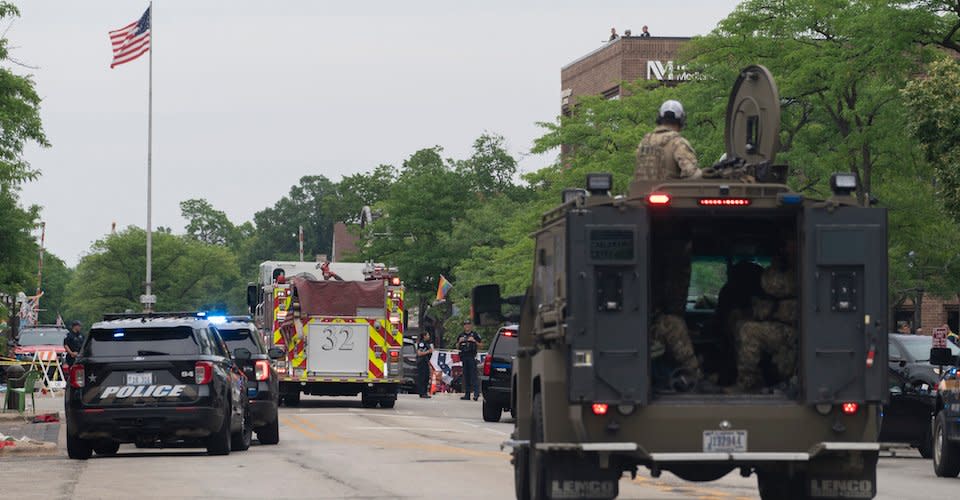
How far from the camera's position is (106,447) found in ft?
76.3

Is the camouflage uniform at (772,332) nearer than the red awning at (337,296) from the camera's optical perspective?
Yes

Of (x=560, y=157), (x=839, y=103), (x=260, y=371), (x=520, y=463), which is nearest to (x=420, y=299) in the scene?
(x=560, y=157)

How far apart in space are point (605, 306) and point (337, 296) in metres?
27.4

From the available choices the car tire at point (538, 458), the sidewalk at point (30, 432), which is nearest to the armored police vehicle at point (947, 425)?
the car tire at point (538, 458)

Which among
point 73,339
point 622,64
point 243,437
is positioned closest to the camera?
point 243,437

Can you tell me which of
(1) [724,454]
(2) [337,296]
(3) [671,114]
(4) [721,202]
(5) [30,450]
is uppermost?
(3) [671,114]

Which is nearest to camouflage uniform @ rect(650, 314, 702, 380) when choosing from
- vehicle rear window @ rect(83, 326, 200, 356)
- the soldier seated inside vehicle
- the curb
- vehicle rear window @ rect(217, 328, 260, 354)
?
the soldier seated inside vehicle

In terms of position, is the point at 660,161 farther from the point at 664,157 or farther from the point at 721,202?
the point at 721,202

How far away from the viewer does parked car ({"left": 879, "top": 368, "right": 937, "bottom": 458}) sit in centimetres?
2422

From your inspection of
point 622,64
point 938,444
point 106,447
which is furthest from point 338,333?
point 622,64

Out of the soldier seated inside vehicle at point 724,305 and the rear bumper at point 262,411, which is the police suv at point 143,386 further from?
the soldier seated inside vehicle at point 724,305

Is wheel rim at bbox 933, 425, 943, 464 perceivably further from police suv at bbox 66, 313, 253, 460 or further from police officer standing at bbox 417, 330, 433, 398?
police officer standing at bbox 417, 330, 433, 398

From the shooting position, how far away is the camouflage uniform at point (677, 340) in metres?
12.8

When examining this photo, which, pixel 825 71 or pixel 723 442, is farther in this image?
pixel 825 71
